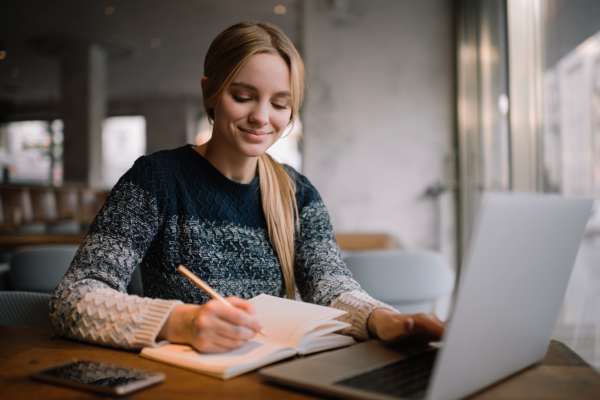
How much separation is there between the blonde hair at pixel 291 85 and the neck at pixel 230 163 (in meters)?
0.04

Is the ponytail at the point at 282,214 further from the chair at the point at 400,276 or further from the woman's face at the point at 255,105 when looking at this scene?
the chair at the point at 400,276

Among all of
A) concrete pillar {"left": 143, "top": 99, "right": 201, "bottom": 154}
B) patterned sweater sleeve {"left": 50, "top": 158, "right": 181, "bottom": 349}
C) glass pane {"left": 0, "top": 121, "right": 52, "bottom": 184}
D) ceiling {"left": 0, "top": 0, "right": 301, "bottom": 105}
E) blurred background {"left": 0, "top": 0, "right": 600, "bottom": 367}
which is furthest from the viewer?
concrete pillar {"left": 143, "top": 99, "right": 201, "bottom": 154}

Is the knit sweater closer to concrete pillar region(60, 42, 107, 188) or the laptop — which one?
the laptop

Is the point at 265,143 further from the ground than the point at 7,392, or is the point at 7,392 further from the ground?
the point at 265,143

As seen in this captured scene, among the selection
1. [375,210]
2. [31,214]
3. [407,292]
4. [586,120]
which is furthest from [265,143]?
[31,214]

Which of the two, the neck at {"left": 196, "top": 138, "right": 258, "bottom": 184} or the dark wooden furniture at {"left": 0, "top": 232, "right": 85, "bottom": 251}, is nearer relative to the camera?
the neck at {"left": 196, "top": 138, "right": 258, "bottom": 184}

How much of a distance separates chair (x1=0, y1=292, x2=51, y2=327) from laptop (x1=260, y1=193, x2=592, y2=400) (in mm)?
700

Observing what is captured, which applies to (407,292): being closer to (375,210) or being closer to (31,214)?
(375,210)

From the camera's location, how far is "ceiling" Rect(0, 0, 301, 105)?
557 centimetres

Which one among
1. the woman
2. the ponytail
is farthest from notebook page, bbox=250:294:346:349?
the ponytail

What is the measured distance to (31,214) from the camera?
21.4 feet

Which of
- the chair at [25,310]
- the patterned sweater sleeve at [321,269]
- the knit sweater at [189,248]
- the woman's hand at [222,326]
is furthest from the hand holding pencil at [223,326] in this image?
the chair at [25,310]

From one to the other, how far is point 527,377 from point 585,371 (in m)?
0.09

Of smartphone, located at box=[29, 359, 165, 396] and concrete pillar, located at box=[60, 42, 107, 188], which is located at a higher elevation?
concrete pillar, located at box=[60, 42, 107, 188]
